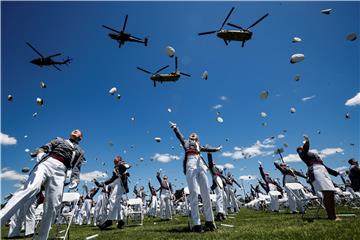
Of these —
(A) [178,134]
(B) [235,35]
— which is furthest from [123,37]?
(A) [178,134]

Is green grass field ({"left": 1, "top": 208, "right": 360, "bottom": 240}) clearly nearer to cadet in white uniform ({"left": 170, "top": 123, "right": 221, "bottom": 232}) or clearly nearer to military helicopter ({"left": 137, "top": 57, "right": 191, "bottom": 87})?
cadet in white uniform ({"left": 170, "top": 123, "right": 221, "bottom": 232})

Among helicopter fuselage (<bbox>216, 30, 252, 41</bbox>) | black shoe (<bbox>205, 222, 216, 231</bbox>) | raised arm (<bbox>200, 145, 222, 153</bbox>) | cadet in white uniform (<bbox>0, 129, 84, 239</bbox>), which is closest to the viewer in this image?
cadet in white uniform (<bbox>0, 129, 84, 239</bbox>)

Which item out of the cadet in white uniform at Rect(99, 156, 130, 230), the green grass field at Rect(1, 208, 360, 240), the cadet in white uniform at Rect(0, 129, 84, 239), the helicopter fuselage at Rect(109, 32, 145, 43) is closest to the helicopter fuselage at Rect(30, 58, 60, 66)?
the helicopter fuselage at Rect(109, 32, 145, 43)

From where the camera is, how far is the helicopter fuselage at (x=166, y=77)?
17984mm

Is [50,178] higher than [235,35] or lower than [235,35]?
lower

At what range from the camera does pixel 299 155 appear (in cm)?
892

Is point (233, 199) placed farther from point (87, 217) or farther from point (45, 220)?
point (45, 220)

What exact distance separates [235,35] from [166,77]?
19.1ft

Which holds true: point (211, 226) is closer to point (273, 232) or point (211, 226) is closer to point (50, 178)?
point (273, 232)

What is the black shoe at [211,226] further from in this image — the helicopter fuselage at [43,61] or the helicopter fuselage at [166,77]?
the helicopter fuselage at [43,61]

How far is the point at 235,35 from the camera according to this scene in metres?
14.5

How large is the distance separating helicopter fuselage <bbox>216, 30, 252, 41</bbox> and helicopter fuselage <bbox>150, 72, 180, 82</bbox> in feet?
16.2

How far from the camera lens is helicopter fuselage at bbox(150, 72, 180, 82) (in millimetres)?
17984

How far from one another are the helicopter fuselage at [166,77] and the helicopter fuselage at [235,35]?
4.94 meters
